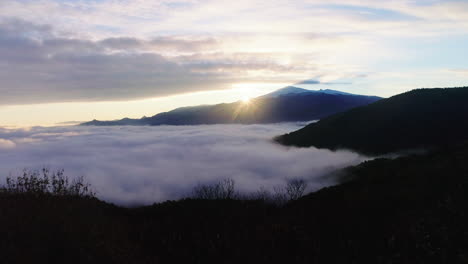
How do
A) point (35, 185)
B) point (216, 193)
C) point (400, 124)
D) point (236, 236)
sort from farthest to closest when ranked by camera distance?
point (400, 124) → point (216, 193) → point (35, 185) → point (236, 236)

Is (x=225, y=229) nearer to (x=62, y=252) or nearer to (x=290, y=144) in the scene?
(x=62, y=252)

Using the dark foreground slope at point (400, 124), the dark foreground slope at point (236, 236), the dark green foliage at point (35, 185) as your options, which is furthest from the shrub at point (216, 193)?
the dark foreground slope at point (400, 124)

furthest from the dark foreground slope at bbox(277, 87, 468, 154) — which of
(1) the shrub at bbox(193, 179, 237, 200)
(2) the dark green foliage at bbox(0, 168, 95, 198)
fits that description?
(2) the dark green foliage at bbox(0, 168, 95, 198)

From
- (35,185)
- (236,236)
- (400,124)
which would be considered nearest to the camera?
(236,236)

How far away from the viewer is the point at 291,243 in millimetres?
12047

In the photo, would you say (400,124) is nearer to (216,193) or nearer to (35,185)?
(216,193)

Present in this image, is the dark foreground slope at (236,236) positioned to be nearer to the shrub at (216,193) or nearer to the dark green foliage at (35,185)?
the dark green foliage at (35,185)

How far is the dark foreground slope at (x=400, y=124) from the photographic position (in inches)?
4296

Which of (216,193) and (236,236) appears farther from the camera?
(216,193)

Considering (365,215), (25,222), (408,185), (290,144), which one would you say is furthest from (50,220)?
(290,144)

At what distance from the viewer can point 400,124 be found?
123688 mm

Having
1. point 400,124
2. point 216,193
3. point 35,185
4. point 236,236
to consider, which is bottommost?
point 216,193

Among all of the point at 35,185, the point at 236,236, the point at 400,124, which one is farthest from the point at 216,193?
the point at 400,124

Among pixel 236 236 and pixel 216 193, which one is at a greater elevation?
pixel 236 236
